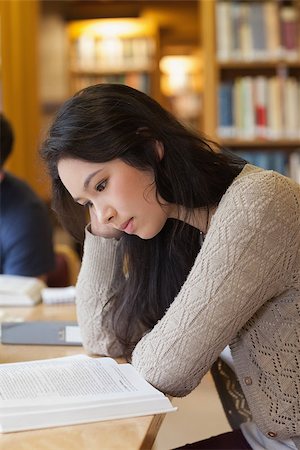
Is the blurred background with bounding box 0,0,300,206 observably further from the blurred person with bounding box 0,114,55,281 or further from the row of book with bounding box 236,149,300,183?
the blurred person with bounding box 0,114,55,281

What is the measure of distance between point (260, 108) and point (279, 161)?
277mm

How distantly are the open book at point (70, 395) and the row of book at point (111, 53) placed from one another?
15.6 ft

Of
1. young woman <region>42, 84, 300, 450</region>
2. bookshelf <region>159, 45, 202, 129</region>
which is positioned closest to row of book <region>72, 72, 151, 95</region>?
bookshelf <region>159, 45, 202, 129</region>

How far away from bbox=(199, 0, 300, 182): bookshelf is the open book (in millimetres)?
2642

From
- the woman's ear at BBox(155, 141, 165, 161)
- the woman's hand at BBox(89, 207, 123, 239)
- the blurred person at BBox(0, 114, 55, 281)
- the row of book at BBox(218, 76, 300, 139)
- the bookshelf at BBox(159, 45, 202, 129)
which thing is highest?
the woman's ear at BBox(155, 141, 165, 161)

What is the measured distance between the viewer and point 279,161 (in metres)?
3.90

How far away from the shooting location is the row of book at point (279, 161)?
3.89 metres

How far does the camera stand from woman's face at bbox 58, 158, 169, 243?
1.32 meters

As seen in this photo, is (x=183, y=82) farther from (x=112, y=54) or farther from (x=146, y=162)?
(x=146, y=162)

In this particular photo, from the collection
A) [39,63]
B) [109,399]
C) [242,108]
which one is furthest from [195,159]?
[39,63]

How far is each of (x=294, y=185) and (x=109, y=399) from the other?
47 centimetres

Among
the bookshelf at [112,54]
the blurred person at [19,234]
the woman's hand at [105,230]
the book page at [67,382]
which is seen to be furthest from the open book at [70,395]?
the bookshelf at [112,54]

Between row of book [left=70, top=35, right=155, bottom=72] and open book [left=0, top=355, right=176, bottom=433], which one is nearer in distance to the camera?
open book [left=0, top=355, right=176, bottom=433]

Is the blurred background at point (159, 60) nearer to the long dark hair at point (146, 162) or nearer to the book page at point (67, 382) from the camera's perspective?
the long dark hair at point (146, 162)
